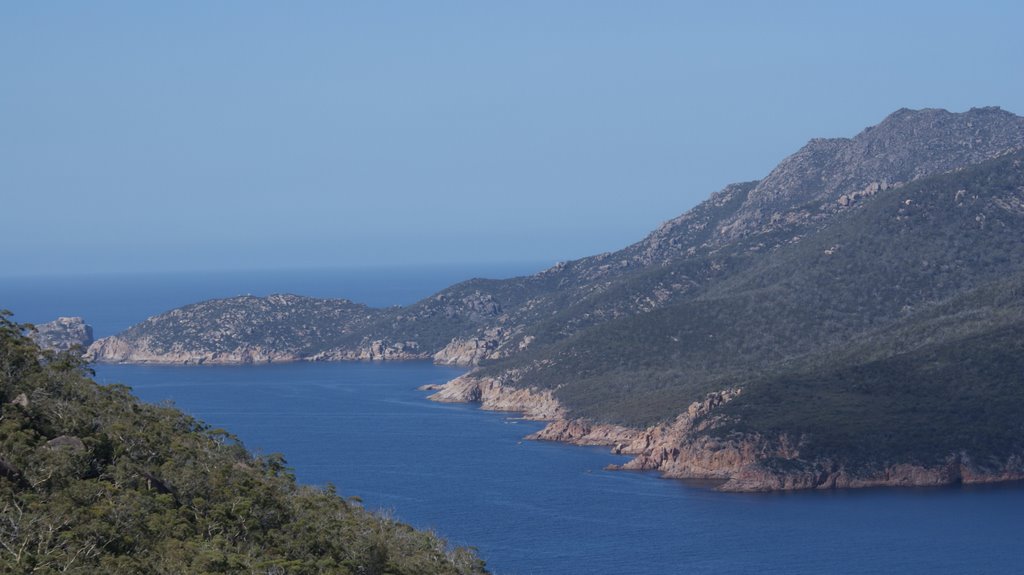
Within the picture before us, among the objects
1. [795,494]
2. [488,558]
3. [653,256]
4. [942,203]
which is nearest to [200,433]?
[488,558]

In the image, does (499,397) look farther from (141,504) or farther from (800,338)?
(141,504)

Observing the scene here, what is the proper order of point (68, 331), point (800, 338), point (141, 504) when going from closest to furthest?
point (141, 504), point (800, 338), point (68, 331)

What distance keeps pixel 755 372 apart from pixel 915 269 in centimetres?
2646

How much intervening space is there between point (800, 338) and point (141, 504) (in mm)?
99575

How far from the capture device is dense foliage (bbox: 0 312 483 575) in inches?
1319

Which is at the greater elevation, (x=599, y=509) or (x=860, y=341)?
(x=860, y=341)

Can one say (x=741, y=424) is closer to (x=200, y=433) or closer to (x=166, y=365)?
(x=200, y=433)

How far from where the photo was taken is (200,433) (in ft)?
A: 176

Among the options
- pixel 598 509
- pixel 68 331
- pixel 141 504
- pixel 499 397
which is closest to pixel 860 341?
pixel 499 397

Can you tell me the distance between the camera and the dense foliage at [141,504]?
33.5m

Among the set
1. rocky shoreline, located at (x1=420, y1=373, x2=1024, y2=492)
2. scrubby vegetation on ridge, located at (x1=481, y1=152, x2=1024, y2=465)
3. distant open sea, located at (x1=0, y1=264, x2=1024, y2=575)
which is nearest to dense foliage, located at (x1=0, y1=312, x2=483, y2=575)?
distant open sea, located at (x1=0, y1=264, x2=1024, y2=575)

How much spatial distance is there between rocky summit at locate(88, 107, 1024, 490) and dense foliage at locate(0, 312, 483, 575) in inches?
2109

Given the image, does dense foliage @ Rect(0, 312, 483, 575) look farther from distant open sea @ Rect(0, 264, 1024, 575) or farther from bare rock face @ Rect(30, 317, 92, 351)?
bare rock face @ Rect(30, 317, 92, 351)

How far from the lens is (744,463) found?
318 feet
